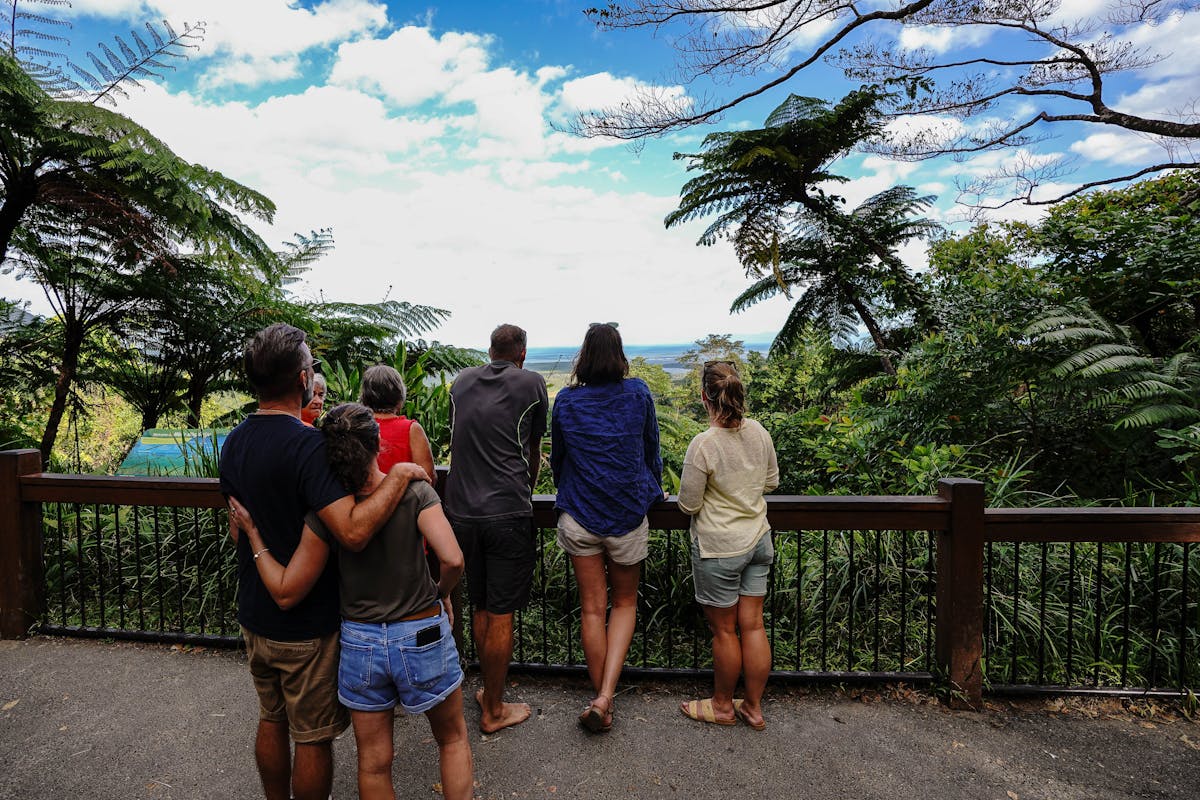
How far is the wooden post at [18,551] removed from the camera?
364 cm

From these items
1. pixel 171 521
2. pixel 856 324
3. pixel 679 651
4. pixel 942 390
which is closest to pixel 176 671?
pixel 171 521

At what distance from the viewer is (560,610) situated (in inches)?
160

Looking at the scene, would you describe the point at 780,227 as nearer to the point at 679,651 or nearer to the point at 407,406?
the point at 407,406

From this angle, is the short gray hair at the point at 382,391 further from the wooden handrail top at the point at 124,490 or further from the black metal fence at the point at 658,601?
the wooden handrail top at the point at 124,490

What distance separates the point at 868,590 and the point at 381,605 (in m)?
3.10

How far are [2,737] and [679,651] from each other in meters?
3.23

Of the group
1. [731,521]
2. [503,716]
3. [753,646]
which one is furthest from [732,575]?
[503,716]

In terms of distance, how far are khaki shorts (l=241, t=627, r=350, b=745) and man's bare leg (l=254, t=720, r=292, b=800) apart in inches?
4.9

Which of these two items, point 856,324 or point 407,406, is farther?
point 856,324

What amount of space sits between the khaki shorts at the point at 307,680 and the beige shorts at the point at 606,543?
111cm

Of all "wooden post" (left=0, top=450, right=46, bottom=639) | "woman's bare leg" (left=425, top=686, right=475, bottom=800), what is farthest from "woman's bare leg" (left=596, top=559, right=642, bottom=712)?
"wooden post" (left=0, top=450, right=46, bottom=639)

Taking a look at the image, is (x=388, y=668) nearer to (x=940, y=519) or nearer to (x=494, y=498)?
(x=494, y=498)

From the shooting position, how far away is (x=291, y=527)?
1821mm

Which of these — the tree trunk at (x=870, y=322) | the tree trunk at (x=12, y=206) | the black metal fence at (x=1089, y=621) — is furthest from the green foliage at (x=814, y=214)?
the tree trunk at (x=12, y=206)
